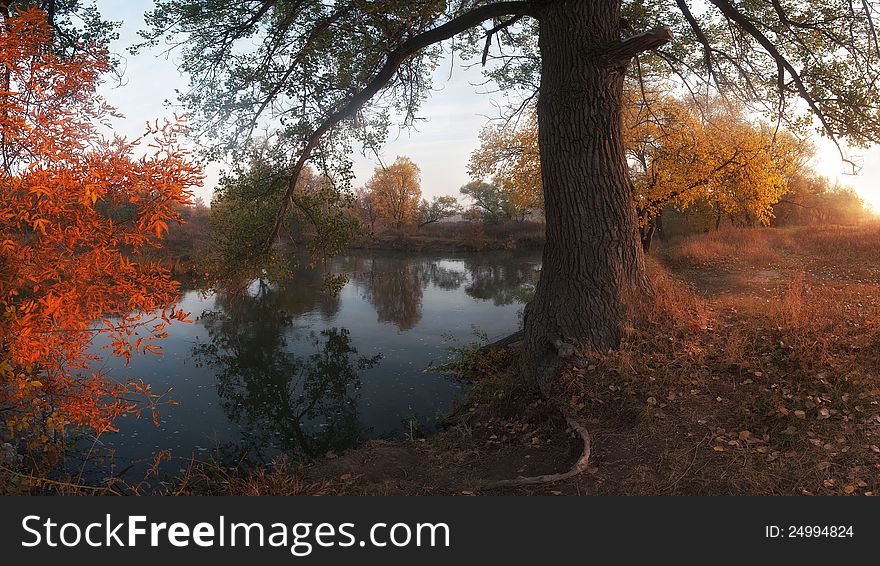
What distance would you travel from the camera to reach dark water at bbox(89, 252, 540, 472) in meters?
8.29

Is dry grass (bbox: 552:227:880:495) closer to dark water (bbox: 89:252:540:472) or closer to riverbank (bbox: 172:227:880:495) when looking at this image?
riverbank (bbox: 172:227:880:495)

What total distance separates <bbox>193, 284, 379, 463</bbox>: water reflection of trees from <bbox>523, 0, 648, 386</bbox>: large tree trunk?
155 inches

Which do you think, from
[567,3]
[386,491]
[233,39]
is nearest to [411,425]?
[386,491]

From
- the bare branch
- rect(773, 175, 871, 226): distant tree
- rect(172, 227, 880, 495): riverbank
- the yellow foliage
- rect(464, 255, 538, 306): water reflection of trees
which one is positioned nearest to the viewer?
rect(172, 227, 880, 495): riverbank

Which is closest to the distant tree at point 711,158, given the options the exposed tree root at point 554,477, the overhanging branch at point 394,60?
the overhanging branch at point 394,60

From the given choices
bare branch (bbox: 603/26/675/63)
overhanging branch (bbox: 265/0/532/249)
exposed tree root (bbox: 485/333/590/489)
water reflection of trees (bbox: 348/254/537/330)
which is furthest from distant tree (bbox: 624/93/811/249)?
exposed tree root (bbox: 485/333/590/489)

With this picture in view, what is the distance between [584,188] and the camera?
279 inches

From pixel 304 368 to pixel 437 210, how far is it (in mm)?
42711

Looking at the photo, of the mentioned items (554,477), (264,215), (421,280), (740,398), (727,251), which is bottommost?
(554,477)

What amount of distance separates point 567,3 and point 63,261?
6.85 metres

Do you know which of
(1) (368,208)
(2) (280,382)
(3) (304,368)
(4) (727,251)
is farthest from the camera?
(1) (368,208)

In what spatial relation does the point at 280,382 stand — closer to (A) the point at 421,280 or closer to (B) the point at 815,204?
(A) the point at 421,280

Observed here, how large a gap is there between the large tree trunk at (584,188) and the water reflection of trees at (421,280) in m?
8.51

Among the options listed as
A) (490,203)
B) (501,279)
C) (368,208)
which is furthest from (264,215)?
(368,208)
